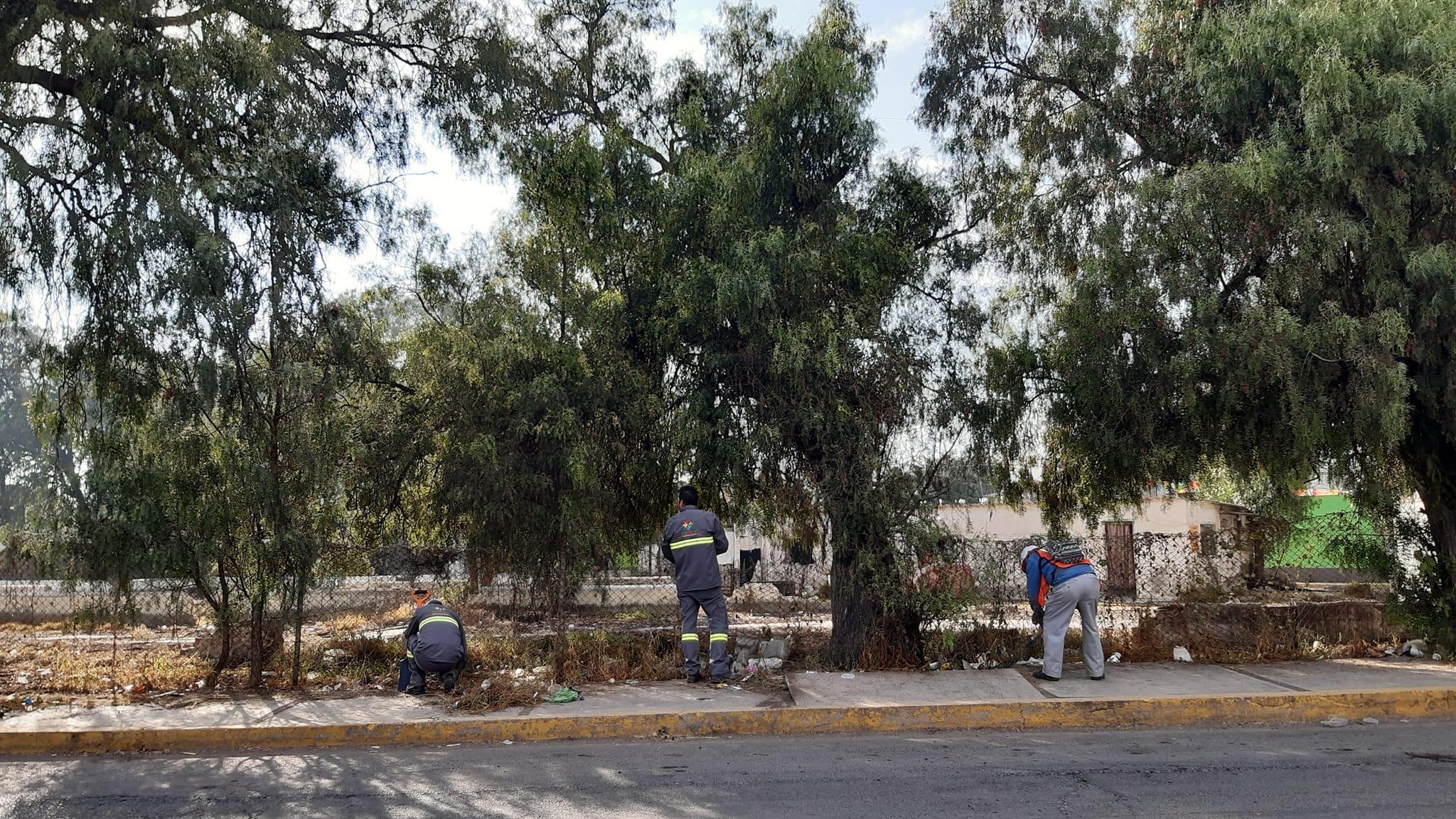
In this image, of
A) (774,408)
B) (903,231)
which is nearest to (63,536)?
(774,408)

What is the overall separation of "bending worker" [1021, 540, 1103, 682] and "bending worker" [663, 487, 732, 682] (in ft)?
8.96

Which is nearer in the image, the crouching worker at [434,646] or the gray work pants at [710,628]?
the crouching worker at [434,646]

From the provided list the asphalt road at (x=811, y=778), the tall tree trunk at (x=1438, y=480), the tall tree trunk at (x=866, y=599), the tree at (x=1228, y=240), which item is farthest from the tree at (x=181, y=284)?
the tall tree trunk at (x=1438, y=480)

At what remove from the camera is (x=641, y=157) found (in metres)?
10.4

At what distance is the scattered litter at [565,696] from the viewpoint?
27.3 feet

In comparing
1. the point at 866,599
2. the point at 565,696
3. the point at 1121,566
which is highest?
the point at 1121,566

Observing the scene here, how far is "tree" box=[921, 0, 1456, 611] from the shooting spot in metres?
8.37

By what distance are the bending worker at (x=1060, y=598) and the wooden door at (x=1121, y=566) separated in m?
1.93

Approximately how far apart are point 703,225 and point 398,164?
11.4ft

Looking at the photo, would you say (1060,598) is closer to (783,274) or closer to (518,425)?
(783,274)

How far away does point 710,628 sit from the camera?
895cm

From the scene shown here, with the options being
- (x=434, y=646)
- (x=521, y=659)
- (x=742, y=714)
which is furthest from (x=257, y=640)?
(x=742, y=714)

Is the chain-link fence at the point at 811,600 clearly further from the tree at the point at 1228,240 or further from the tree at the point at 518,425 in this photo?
the tree at the point at 1228,240

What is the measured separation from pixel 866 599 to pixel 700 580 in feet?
5.42
